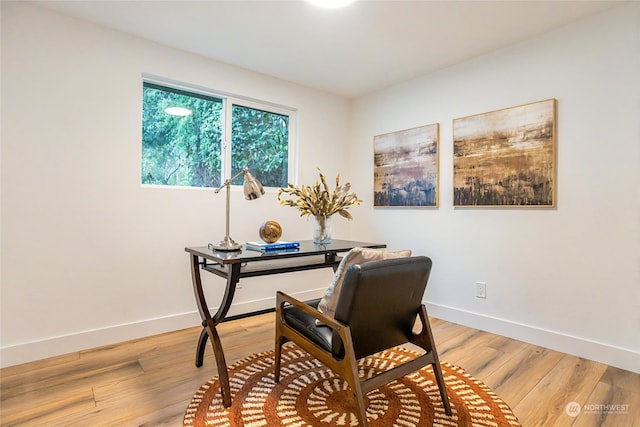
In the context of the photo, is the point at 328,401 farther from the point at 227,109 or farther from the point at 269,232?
the point at 227,109

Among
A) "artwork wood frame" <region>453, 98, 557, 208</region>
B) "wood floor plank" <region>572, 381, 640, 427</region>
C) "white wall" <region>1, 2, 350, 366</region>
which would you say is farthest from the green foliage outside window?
"wood floor plank" <region>572, 381, 640, 427</region>

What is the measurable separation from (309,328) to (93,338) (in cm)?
179

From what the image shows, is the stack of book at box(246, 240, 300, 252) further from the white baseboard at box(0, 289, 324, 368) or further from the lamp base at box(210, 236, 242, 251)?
the white baseboard at box(0, 289, 324, 368)

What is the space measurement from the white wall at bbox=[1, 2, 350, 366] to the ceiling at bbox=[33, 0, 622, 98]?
0.22 m

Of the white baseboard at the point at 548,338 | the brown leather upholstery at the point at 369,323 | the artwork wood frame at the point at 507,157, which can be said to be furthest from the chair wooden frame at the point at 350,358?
the artwork wood frame at the point at 507,157

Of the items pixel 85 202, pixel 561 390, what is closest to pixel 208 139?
pixel 85 202

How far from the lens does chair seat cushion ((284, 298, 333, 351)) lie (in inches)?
61.7

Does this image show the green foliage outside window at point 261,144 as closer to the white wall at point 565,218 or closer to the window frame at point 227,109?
the window frame at point 227,109

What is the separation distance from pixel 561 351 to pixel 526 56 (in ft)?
7.27

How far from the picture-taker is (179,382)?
77.6 inches

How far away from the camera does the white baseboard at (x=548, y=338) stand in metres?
2.16

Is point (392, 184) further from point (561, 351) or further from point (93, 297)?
point (93, 297)

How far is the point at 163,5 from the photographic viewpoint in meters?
2.19

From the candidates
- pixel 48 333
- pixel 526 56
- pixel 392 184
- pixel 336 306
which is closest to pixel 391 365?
pixel 336 306
